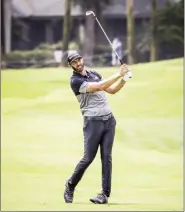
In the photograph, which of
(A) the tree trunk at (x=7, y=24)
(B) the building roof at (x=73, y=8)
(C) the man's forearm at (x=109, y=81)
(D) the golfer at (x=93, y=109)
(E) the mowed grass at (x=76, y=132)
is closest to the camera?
(C) the man's forearm at (x=109, y=81)

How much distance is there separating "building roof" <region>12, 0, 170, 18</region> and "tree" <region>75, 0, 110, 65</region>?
66 millimetres

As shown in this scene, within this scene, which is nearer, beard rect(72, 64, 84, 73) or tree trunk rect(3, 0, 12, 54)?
beard rect(72, 64, 84, 73)

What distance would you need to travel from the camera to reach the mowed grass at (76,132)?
578cm

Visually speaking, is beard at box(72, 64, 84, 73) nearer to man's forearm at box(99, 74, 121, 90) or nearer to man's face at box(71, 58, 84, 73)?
man's face at box(71, 58, 84, 73)

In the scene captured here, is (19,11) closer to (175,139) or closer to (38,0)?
(38,0)

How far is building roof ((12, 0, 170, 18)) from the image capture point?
280 inches

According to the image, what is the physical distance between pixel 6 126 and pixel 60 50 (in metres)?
1.02

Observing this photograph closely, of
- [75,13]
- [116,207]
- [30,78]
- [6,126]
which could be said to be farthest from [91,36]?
[116,207]

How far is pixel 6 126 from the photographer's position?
7273 mm

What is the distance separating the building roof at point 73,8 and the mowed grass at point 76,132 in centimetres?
59

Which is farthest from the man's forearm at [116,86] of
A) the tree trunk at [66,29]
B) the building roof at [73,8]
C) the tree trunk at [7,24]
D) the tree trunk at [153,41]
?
the tree trunk at [7,24]

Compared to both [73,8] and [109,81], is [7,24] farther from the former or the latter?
[109,81]

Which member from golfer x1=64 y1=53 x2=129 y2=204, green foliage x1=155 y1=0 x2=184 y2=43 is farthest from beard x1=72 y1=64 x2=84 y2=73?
green foliage x1=155 y1=0 x2=184 y2=43

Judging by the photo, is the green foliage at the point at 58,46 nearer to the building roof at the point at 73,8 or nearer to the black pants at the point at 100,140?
the building roof at the point at 73,8
